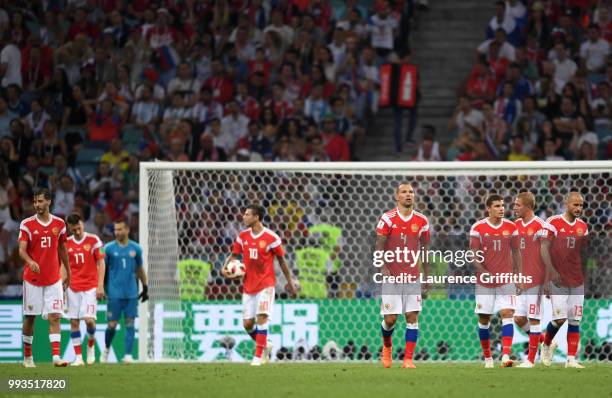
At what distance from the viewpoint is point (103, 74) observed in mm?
23875

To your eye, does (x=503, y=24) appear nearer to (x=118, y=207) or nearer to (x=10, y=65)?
(x=118, y=207)

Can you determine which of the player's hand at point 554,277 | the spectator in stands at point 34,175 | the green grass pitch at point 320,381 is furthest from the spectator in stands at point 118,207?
the player's hand at point 554,277

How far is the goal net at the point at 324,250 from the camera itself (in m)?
17.7

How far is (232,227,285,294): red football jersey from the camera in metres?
15.8

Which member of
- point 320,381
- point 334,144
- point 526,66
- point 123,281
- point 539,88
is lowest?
point 320,381

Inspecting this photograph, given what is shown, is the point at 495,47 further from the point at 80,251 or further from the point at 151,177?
the point at 80,251

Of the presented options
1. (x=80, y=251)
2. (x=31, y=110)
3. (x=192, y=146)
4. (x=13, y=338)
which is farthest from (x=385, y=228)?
(x=31, y=110)

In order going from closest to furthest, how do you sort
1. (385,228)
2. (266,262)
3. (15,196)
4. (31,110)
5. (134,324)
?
(385,228) < (266,262) < (134,324) < (15,196) < (31,110)

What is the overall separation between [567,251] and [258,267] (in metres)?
3.68

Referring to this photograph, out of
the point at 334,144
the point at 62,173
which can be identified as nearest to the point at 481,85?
the point at 334,144

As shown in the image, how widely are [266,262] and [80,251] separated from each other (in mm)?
2579

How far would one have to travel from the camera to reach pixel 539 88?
2164 cm

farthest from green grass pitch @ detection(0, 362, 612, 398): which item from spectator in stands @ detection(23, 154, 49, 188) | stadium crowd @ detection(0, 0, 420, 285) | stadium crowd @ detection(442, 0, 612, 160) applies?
spectator in stands @ detection(23, 154, 49, 188)

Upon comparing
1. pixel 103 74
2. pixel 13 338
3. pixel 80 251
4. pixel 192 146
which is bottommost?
pixel 13 338
